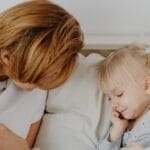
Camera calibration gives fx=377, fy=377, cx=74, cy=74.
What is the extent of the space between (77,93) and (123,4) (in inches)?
13.8

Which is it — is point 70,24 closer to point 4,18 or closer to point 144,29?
point 4,18

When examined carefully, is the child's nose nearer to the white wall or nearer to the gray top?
the gray top

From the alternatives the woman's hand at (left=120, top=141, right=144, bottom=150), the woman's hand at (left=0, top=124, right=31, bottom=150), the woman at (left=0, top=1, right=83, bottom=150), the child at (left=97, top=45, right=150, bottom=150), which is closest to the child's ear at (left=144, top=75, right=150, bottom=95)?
the child at (left=97, top=45, right=150, bottom=150)

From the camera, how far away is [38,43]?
0.89 m

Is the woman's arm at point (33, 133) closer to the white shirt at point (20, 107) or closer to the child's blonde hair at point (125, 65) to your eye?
the white shirt at point (20, 107)

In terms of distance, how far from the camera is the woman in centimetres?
89

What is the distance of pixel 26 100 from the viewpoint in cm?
121

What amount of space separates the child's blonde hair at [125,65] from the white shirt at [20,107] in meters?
0.22

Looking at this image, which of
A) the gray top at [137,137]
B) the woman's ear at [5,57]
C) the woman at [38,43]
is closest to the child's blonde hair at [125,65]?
the gray top at [137,137]

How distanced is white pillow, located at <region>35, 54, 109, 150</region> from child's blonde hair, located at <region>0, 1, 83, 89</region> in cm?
32

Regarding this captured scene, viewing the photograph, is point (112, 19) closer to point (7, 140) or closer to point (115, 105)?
point (115, 105)

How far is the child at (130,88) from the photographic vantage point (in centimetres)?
→ 116

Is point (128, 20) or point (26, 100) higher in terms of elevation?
point (128, 20)

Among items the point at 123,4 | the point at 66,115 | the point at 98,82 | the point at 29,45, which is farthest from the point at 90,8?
the point at 29,45
